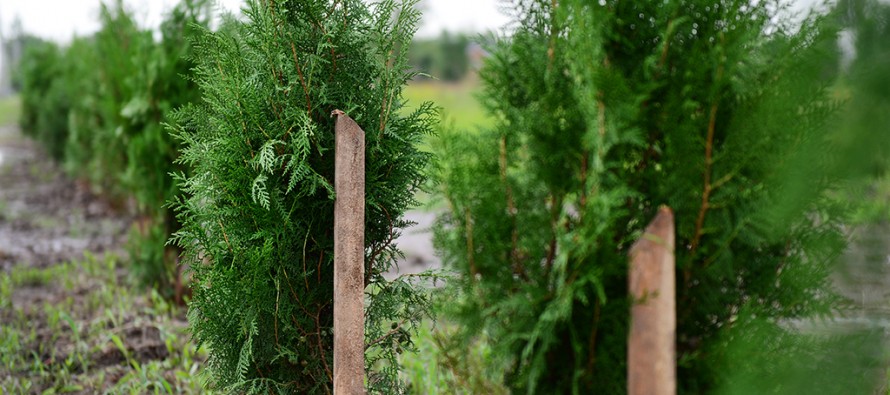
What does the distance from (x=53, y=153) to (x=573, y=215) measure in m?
16.7

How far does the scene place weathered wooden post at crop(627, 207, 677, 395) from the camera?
220cm

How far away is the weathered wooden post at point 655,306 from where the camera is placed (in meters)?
2.20

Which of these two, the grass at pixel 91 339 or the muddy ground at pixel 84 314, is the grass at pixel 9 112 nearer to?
the muddy ground at pixel 84 314

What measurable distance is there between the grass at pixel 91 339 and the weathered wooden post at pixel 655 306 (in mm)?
3021

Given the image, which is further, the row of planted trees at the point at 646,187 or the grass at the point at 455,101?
the grass at the point at 455,101

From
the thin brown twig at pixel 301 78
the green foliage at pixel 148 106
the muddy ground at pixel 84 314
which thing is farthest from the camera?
the green foliage at pixel 148 106

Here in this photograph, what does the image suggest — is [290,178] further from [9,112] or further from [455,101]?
[9,112]

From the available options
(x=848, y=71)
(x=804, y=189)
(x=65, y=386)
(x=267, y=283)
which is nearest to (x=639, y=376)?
(x=804, y=189)

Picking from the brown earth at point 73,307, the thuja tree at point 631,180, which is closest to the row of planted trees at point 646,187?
the thuja tree at point 631,180

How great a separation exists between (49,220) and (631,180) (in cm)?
1148

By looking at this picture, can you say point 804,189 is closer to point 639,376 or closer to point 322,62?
point 639,376

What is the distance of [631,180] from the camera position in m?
2.38

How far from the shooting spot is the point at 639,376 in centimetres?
A: 223

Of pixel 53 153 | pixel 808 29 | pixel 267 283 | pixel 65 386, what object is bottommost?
pixel 65 386
